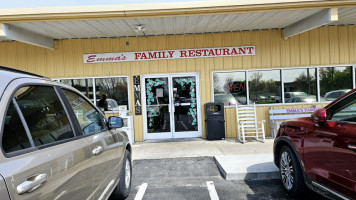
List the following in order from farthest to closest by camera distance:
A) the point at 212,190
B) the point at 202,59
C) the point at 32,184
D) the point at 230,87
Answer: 1. the point at 230,87
2. the point at 202,59
3. the point at 212,190
4. the point at 32,184

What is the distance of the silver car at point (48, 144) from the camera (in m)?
1.56

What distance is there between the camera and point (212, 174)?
5219 millimetres

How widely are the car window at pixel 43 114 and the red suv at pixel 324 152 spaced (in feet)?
9.13

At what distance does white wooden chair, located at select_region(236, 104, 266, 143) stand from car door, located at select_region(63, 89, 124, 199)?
5504mm

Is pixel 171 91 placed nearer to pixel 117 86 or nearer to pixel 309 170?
pixel 117 86

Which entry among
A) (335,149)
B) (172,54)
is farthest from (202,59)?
(335,149)

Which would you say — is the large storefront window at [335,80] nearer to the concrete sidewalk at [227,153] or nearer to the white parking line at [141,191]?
the concrete sidewalk at [227,153]

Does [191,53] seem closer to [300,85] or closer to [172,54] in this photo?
[172,54]

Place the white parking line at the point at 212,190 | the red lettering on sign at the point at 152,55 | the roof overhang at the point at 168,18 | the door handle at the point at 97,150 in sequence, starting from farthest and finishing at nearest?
the red lettering on sign at the point at 152,55 → the roof overhang at the point at 168,18 → the white parking line at the point at 212,190 → the door handle at the point at 97,150

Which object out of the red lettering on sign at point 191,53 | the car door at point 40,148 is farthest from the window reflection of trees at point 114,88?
the car door at point 40,148

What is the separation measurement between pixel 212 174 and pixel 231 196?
3.80 ft

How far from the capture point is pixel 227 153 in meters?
6.73

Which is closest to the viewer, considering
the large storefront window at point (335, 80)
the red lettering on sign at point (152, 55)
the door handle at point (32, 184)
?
the door handle at point (32, 184)

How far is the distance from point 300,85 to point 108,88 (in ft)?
21.4
